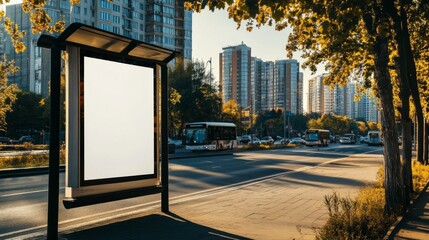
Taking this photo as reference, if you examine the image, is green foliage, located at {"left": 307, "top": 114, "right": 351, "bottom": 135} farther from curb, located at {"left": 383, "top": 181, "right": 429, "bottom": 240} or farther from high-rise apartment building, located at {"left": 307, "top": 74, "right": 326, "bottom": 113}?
curb, located at {"left": 383, "top": 181, "right": 429, "bottom": 240}

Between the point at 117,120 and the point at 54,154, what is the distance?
1.89 m

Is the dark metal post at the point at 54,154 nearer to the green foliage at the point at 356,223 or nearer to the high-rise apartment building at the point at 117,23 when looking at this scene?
the green foliage at the point at 356,223

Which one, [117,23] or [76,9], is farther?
[117,23]

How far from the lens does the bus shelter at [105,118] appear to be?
23.4 ft

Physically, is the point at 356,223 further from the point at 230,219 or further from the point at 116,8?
the point at 116,8

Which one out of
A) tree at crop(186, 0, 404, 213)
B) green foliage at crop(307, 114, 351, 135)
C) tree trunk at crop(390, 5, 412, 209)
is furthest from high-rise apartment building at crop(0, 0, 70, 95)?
tree at crop(186, 0, 404, 213)

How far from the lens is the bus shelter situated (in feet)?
23.4

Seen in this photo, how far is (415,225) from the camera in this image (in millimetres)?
8031

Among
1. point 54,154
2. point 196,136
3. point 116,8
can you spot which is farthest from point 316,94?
point 54,154

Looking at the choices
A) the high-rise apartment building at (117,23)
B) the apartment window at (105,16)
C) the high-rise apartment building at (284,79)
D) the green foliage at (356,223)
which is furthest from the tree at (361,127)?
the green foliage at (356,223)

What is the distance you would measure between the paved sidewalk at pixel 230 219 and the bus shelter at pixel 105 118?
22.0 inches

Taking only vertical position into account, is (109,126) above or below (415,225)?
above

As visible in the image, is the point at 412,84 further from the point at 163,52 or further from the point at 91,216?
the point at 91,216

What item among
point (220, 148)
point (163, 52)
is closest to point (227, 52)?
point (220, 148)
